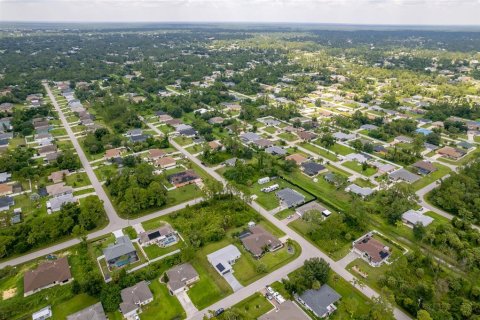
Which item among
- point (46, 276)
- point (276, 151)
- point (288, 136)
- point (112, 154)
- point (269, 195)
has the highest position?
point (46, 276)

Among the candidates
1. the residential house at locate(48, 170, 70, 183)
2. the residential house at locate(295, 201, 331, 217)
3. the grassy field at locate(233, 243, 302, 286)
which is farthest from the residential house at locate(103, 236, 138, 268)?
the residential house at locate(48, 170, 70, 183)

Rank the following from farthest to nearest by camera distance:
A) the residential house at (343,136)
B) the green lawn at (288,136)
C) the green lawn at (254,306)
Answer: the green lawn at (288,136) < the residential house at (343,136) < the green lawn at (254,306)

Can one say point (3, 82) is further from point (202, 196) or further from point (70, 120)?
point (202, 196)

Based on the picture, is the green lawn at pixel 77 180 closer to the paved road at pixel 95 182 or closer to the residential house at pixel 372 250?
the paved road at pixel 95 182

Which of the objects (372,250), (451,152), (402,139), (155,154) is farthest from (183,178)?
(451,152)

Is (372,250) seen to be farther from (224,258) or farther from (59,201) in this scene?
(59,201)

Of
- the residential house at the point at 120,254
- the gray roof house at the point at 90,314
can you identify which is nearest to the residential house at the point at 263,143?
the residential house at the point at 120,254
